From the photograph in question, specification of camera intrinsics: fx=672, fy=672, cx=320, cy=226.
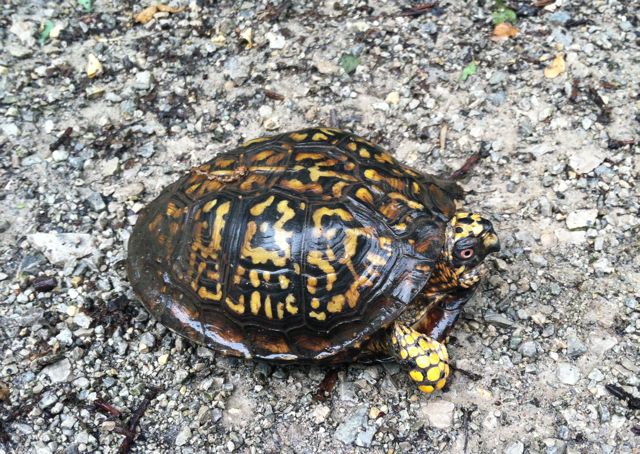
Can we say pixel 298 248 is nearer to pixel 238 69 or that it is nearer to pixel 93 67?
pixel 238 69

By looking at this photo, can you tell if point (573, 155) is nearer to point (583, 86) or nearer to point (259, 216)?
point (583, 86)

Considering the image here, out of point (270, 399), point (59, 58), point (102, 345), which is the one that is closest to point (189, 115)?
point (59, 58)

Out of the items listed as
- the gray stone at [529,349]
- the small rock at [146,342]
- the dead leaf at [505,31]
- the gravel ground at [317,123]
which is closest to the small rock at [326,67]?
the gravel ground at [317,123]

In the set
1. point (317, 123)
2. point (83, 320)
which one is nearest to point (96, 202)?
point (83, 320)

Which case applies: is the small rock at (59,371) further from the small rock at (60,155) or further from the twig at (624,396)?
the twig at (624,396)

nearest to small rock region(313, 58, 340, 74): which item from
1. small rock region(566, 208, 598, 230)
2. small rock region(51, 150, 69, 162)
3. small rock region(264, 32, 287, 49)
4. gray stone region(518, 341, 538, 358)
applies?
small rock region(264, 32, 287, 49)

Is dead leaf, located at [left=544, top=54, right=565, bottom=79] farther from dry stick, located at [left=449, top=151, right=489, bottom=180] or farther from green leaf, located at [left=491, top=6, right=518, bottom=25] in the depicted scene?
dry stick, located at [left=449, top=151, right=489, bottom=180]

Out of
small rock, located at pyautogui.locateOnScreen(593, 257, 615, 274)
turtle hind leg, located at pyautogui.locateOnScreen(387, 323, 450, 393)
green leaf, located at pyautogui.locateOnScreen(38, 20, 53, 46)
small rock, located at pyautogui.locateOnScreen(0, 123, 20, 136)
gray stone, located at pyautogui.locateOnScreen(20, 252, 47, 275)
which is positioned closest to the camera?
turtle hind leg, located at pyautogui.locateOnScreen(387, 323, 450, 393)
